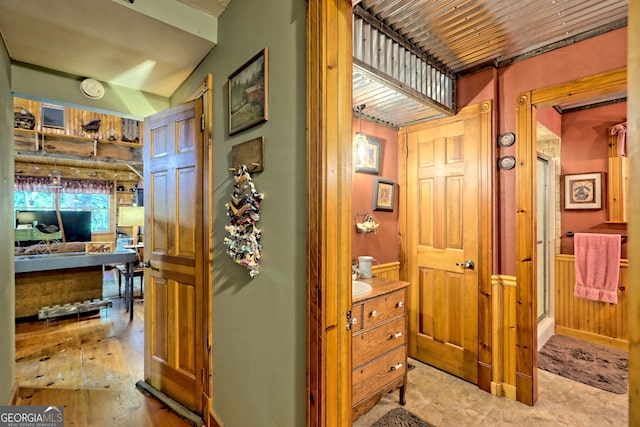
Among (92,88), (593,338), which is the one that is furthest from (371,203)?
(593,338)

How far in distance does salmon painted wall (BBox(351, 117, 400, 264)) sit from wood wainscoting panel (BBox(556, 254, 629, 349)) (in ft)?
6.91

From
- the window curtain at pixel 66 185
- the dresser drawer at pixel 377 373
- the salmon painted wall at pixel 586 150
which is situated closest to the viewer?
the dresser drawer at pixel 377 373

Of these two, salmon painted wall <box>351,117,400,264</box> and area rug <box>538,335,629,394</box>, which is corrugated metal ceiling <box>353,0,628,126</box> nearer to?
salmon painted wall <box>351,117,400,264</box>

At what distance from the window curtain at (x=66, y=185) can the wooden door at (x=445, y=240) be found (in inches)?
332

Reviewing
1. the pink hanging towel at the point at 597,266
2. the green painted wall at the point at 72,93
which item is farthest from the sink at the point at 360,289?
the pink hanging towel at the point at 597,266

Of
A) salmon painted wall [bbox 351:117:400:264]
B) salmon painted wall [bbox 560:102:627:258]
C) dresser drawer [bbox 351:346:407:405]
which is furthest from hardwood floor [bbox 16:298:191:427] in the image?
salmon painted wall [bbox 560:102:627:258]

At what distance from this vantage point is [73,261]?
3.68 m

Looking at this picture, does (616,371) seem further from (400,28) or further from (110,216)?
(110,216)

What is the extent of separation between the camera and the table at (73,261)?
344 cm

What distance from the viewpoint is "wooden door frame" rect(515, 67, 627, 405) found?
2.22 meters

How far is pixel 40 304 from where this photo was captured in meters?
3.96

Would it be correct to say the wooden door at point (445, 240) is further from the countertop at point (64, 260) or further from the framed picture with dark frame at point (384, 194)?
the countertop at point (64, 260)

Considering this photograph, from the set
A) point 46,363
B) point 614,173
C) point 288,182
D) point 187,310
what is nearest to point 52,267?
point 46,363

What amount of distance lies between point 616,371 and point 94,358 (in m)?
4.89
